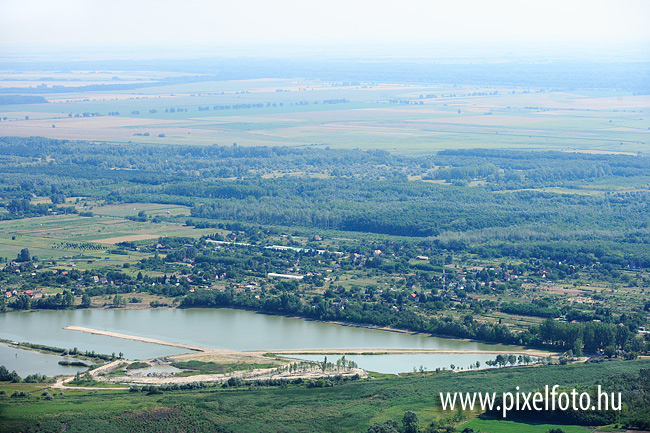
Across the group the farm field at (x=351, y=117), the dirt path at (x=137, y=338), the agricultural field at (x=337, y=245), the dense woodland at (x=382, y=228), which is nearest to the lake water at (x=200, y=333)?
the dirt path at (x=137, y=338)

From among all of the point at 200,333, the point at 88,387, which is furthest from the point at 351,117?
the point at 88,387

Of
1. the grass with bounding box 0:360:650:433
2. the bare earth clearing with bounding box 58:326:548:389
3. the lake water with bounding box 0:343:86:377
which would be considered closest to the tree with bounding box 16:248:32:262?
the bare earth clearing with bounding box 58:326:548:389

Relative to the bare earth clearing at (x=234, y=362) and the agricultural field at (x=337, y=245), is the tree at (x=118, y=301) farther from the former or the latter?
the bare earth clearing at (x=234, y=362)

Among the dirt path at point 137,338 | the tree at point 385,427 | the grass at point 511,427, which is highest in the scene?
the grass at point 511,427

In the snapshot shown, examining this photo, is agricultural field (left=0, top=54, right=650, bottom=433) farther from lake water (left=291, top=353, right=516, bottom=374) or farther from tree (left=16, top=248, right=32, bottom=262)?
lake water (left=291, top=353, right=516, bottom=374)

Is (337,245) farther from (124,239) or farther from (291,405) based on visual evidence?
(291,405)

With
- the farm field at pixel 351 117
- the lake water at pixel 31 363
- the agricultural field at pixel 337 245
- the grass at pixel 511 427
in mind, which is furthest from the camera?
the farm field at pixel 351 117

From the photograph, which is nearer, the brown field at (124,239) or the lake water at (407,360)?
the lake water at (407,360)

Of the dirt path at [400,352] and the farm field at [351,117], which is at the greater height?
the farm field at [351,117]
